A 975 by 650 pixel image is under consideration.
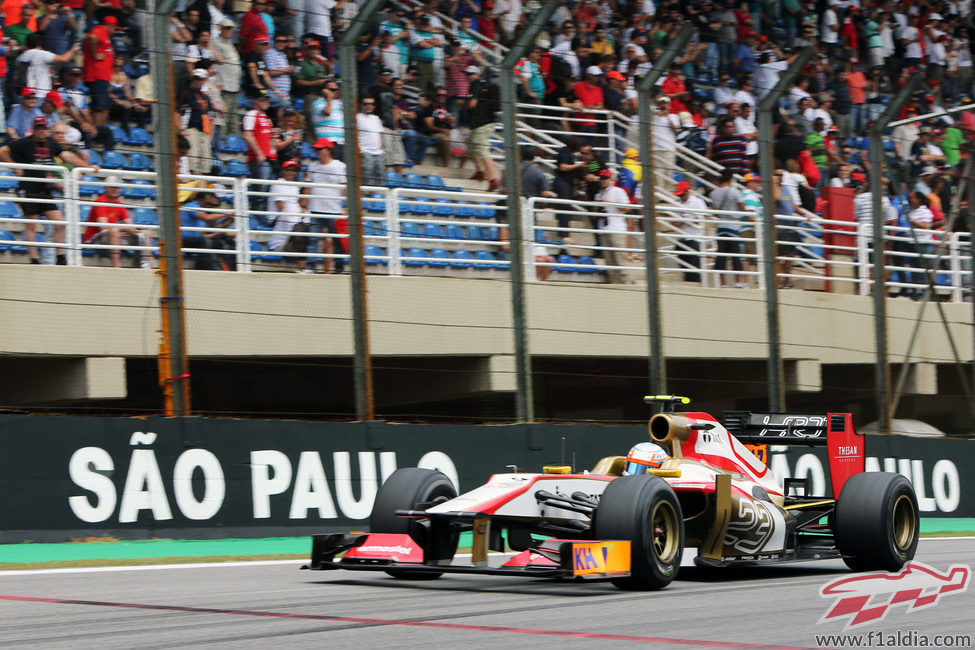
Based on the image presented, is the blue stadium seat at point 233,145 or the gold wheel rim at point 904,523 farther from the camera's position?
the blue stadium seat at point 233,145

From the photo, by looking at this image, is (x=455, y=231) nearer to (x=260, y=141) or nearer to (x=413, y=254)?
(x=413, y=254)

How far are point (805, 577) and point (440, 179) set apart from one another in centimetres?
675

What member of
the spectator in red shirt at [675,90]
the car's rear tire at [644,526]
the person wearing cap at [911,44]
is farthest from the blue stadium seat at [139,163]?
the person wearing cap at [911,44]

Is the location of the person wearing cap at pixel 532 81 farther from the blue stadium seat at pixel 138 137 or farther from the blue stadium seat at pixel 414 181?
the blue stadium seat at pixel 138 137

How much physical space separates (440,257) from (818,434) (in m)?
5.98

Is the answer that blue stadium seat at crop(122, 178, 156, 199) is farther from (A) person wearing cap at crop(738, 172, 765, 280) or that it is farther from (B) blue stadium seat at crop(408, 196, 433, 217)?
(A) person wearing cap at crop(738, 172, 765, 280)

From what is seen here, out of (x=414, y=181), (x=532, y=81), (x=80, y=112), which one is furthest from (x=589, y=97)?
(x=80, y=112)

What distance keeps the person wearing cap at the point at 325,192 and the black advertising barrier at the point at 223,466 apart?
2059mm

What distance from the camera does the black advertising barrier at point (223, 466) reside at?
10.2m

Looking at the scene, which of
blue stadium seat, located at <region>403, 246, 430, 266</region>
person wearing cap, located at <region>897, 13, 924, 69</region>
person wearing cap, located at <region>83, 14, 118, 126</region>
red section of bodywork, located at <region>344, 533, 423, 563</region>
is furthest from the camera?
person wearing cap, located at <region>897, 13, 924, 69</region>

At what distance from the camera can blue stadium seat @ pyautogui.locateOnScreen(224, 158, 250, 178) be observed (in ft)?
43.3

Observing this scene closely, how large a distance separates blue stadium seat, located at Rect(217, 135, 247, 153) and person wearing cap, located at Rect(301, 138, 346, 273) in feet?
2.19

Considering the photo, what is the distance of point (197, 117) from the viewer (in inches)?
497

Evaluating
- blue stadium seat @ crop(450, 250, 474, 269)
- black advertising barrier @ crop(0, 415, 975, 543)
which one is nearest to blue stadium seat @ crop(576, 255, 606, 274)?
blue stadium seat @ crop(450, 250, 474, 269)
